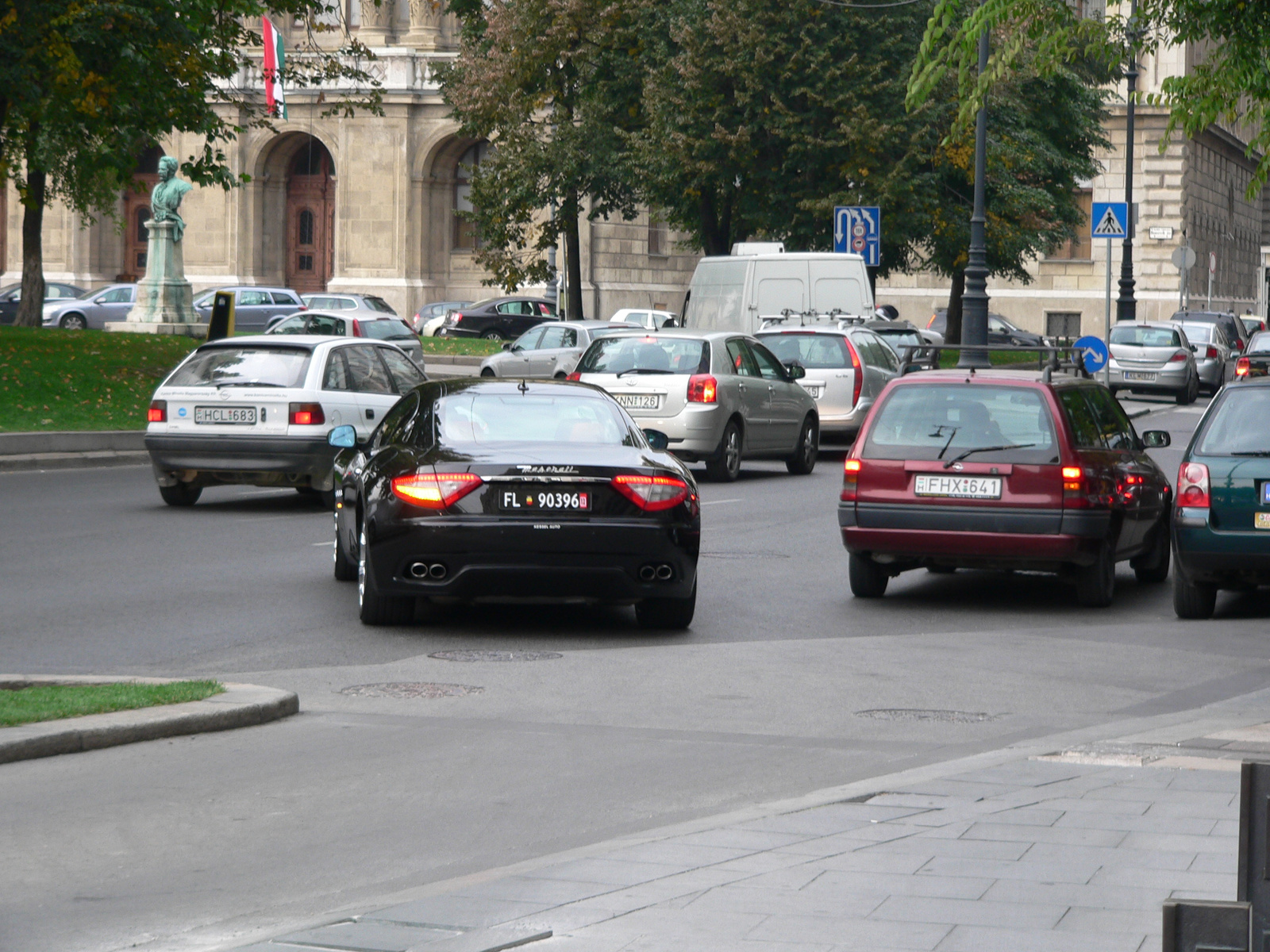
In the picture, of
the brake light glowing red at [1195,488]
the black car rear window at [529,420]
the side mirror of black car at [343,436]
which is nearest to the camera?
the black car rear window at [529,420]

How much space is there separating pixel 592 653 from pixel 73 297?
52931 millimetres

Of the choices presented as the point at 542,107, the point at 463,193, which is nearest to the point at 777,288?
the point at 542,107

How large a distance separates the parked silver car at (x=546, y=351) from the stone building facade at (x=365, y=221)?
87.6ft

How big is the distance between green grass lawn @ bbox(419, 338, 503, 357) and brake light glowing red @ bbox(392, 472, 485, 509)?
114 feet

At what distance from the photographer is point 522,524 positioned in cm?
1046

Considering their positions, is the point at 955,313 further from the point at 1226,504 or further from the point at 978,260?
the point at 1226,504

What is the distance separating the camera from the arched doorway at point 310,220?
69000 mm

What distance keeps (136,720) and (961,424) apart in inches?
253

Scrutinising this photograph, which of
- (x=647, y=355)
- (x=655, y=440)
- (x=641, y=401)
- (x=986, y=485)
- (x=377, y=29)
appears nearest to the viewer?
(x=655, y=440)

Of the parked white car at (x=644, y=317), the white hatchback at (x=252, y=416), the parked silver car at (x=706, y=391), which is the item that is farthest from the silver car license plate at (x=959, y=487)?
the parked white car at (x=644, y=317)

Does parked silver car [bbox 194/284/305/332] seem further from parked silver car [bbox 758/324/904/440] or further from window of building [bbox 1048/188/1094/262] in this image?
parked silver car [bbox 758/324/904/440]

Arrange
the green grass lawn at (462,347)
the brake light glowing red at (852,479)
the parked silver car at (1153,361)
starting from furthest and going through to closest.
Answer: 1. the green grass lawn at (462,347)
2. the parked silver car at (1153,361)
3. the brake light glowing red at (852,479)

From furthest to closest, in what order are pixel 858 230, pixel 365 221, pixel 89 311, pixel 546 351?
1. pixel 365 221
2. pixel 89 311
3. pixel 546 351
4. pixel 858 230

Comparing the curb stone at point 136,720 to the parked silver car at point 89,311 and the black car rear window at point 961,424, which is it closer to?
the black car rear window at point 961,424
